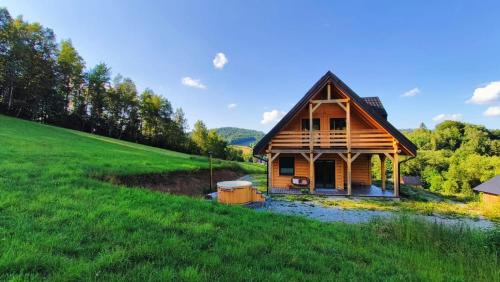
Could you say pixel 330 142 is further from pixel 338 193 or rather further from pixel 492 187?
pixel 492 187

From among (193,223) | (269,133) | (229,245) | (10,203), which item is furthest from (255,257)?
(269,133)

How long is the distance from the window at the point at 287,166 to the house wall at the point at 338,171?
23 cm

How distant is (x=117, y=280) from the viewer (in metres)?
2.81

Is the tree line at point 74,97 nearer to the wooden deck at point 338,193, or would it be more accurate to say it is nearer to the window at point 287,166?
the window at point 287,166

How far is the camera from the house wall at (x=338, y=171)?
53.1ft

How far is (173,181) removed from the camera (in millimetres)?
15242

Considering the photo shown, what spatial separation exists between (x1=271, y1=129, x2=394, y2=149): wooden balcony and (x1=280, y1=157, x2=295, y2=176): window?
1.49 meters

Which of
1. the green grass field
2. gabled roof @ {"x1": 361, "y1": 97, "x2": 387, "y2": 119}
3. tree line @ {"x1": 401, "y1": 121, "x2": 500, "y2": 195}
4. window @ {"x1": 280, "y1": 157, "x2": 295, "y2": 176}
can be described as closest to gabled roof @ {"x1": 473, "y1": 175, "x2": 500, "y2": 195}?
gabled roof @ {"x1": 361, "y1": 97, "x2": 387, "y2": 119}

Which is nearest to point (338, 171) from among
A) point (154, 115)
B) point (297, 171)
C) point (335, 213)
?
point (297, 171)

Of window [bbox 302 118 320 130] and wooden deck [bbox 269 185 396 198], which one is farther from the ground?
window [bbox 302 118 320 130]

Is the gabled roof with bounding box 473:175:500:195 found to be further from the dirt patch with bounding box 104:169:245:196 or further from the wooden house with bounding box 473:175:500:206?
the dirt patch with bounding box 104:169:245:196

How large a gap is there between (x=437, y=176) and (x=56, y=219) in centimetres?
6799

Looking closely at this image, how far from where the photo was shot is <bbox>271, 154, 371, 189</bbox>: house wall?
16.2m

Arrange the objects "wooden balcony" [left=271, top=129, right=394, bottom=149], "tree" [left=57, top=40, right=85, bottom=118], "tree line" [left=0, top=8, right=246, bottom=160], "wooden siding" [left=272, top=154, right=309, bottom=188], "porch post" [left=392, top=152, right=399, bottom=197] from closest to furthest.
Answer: "porch post" [left=392, top=152, right=399, bottom=197] < "wooden balcony" [left=271, top=129, right=394, bottom=149] < "wooden siding" [left=272, top=154, right=309, bottom=188] < "tree line" [left=0, top=8, right=246, bottom=160] < "tree" [left=57, top=40, right=85, bottom=118]
